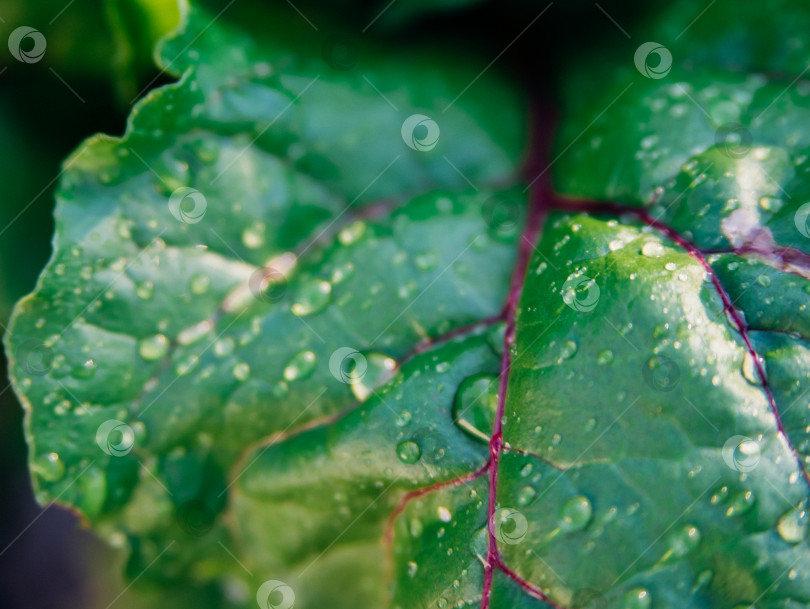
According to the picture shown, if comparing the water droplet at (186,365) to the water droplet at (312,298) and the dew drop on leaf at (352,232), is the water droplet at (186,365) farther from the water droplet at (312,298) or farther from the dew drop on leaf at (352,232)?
the dew drop on leaf at (352,232)

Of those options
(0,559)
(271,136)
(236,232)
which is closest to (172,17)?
(271,136)

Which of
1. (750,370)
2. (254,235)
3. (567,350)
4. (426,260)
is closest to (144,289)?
(254,235)

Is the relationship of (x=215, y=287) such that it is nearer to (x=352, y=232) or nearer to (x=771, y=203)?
(x=352, y=232)

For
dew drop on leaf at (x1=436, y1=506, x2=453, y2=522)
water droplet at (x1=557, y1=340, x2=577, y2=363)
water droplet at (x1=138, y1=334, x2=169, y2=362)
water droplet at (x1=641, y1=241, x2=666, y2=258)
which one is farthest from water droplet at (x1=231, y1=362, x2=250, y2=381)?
water droplet at (x1=641, y1=241, x2=666, y2=258)

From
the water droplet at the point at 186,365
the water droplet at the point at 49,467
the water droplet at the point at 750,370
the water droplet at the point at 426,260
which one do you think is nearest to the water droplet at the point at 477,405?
the water droplet at the point at 426,260

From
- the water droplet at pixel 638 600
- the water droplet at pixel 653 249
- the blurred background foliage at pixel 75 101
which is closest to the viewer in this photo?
the water droplet at pixel 638 600

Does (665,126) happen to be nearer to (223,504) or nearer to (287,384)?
(287,384)

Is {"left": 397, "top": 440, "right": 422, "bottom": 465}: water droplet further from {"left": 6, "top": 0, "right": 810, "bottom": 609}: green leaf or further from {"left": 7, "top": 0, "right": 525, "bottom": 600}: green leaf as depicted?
{"left": 7, "top": 0, "right": 525, "bottom": 600}: green leaf
